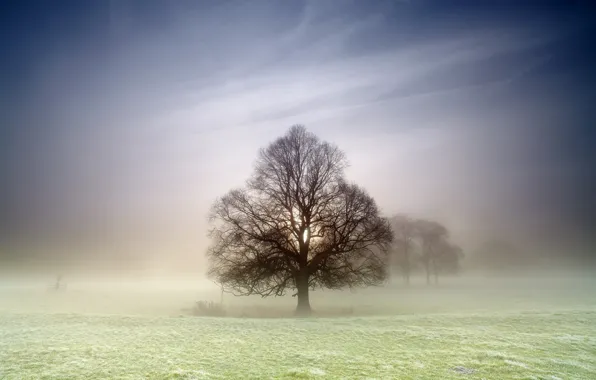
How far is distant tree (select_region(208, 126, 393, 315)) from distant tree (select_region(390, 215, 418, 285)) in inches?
1387

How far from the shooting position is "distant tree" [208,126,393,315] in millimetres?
26609

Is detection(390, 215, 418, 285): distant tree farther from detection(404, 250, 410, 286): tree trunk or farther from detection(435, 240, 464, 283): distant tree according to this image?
detection(435, 240, 464, 283): distant tree

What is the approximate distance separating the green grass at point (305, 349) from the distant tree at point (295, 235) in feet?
20.7

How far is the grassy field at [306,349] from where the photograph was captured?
33.6 feet

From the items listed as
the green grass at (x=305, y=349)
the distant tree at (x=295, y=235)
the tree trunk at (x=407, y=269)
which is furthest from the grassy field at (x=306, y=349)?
the tree trunk at (x=407, y=269)

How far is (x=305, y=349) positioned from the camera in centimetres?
1320

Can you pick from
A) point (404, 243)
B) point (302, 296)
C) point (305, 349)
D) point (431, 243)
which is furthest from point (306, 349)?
point (431, 243)

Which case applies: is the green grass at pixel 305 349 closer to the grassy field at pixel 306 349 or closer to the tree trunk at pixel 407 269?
the grassy field at pixel 306 349

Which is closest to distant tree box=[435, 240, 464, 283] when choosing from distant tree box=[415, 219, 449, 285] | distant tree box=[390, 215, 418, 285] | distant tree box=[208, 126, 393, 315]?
distant tree box=[415, 219, 449, 285]

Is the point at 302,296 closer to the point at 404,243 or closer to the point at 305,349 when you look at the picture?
the point at 305,349

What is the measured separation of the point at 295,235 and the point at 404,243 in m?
39.9

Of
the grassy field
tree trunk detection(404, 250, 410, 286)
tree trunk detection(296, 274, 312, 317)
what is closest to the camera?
the grassy field

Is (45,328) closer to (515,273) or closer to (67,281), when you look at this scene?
(67,281)

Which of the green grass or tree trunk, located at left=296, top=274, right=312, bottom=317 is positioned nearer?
the green grass
